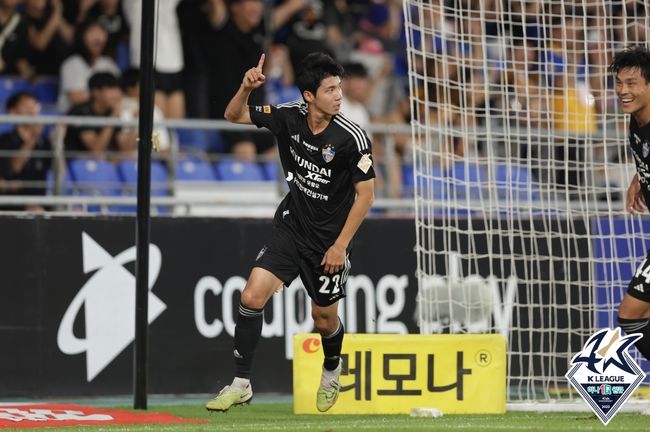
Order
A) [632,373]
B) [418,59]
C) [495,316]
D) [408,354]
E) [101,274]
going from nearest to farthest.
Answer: [632,373]
[408,354]
[101,274]
[495,316]
[418,59]

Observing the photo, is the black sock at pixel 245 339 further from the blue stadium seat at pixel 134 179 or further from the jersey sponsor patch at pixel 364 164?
the blue stadium seat at pixel 134 179

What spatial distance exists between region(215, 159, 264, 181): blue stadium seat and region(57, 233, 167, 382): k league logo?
250 cm

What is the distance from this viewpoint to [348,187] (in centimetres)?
961

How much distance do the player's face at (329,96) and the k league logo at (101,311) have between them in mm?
3724

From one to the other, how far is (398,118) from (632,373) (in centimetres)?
949

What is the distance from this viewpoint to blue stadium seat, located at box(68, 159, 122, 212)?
44.5 feet

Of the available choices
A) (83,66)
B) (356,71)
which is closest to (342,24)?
(356,71)

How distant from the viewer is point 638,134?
9688 mm

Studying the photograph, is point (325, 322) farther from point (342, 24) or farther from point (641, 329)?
point (342, 24)

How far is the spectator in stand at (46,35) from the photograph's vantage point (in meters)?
15.2

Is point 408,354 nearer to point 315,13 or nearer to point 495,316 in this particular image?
point 495,316

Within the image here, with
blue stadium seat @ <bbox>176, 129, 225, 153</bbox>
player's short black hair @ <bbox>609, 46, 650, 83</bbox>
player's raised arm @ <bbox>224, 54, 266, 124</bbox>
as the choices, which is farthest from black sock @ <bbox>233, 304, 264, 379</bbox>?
blue stadium seat @ <bbox>176, 129, 225, 153</bbox>

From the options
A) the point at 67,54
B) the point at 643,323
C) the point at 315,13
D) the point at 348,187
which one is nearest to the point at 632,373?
the point at 643,323

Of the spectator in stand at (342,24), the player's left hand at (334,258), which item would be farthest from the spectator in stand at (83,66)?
the player's left hand at (334,258)
